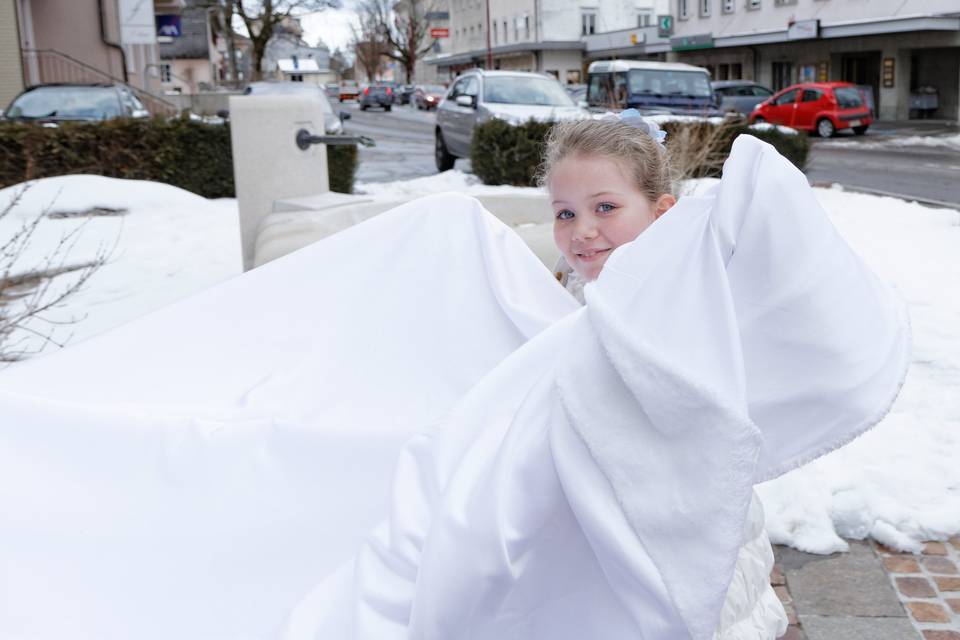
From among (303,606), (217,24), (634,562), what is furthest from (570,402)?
(217,24)

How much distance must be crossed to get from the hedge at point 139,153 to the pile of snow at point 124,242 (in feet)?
1.79

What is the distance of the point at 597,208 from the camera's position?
8.66ft

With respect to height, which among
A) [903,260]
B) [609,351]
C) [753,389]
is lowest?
[903,260]

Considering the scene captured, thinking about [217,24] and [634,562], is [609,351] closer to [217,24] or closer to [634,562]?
[634,562]

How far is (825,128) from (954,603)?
85.8 feet

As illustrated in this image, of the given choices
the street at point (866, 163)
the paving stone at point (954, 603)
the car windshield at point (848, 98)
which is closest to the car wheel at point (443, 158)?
the street at point (866, 163)

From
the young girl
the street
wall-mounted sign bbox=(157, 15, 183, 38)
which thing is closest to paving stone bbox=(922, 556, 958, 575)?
the young girl

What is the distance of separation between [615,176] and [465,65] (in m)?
81.9

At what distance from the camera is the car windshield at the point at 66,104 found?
14.6 metres

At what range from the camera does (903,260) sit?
8391 mm

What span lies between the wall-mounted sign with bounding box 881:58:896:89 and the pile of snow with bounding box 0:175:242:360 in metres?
30.4

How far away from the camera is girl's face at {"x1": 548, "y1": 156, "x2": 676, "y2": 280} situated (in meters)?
2.61

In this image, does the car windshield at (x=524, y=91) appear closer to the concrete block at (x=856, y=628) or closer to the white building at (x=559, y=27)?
the concrete block at (x=856, y=628)

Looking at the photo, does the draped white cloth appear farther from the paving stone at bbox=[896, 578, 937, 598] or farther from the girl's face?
the paving stone at bbox=[896, 578, 937, 598]
